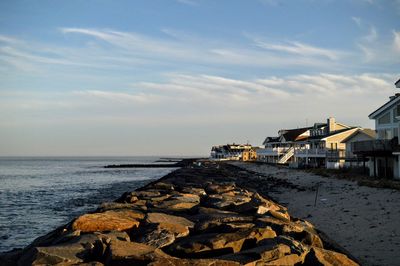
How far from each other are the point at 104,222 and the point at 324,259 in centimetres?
487

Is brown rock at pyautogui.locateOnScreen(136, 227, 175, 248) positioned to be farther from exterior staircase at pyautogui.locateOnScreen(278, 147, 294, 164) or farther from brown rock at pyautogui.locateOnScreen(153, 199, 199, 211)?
exterior staircase at pyautogui.locateOnScreen(278, 147, 294, 164)

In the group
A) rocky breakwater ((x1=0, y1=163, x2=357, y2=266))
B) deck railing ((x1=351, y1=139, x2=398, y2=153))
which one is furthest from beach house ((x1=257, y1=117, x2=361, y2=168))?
rocky breakwater ((x1=0, y1=163, x2=357, y2=266))

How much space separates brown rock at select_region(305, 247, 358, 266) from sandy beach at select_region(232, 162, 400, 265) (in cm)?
175

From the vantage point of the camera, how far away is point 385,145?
3080 centimetres

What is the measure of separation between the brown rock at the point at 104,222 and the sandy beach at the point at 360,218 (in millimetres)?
5337

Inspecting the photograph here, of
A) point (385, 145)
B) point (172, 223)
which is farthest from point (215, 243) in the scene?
point (385, 145)

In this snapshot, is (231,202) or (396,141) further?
(396,141)

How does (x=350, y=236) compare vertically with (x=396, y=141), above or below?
below

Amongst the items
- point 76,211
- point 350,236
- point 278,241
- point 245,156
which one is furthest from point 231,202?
point 245,156

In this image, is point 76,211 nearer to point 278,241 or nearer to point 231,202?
point 231,202

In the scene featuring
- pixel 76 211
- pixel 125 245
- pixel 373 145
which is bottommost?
pixel 76 211

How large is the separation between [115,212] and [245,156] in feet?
318

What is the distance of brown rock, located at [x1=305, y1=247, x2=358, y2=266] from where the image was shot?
7189 mm

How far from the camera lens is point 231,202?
14.5 meters
